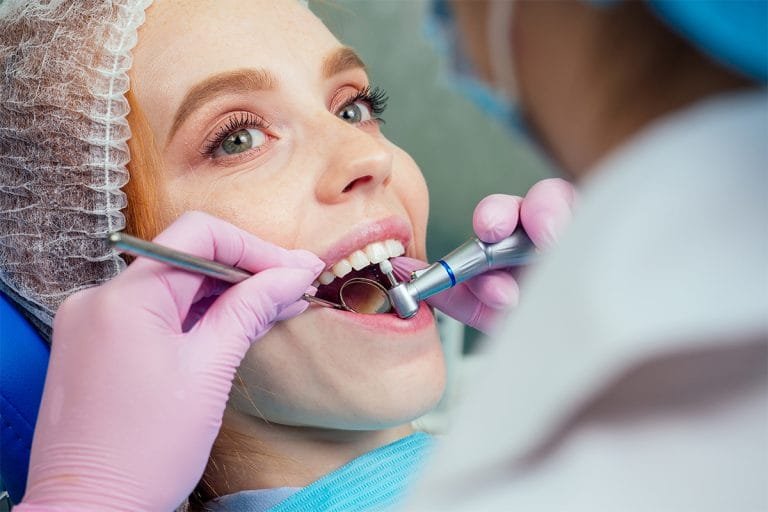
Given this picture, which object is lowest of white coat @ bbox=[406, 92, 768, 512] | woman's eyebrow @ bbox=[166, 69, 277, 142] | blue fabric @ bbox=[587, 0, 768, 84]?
white coat @ bbox=[406, 92, 768, 512]

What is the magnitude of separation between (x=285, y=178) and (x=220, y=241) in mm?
196

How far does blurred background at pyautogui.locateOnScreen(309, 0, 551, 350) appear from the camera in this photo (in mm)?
2086

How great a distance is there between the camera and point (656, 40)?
47 cm

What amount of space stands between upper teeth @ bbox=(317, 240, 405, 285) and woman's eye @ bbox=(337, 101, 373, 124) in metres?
0.27

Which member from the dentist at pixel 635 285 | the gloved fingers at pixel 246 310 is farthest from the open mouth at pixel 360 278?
the dentist at pixel 635 285

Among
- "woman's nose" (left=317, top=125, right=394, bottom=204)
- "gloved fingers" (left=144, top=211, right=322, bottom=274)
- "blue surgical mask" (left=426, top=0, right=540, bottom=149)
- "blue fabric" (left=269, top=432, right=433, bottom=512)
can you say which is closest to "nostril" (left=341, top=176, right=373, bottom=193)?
"woman's nose" (left=317, top=125, right=394, bottom=204)

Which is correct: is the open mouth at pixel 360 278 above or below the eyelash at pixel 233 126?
below

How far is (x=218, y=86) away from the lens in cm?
122

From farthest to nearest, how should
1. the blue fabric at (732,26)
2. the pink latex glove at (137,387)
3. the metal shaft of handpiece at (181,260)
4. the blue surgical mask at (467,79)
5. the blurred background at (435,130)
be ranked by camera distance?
the blurred background at (435,130)
the pink latex glove at (137,387)
the metal shaft of handpiece at (181,260)
the blue surgical mask at (467,79)
the blue fabric at (732,26)

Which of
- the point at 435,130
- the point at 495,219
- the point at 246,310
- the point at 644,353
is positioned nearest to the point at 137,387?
the point at 246,310

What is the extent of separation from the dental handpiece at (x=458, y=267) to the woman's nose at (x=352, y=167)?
6.1 inches

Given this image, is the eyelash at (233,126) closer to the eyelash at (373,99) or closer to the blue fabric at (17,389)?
the eyelash at (373,99)

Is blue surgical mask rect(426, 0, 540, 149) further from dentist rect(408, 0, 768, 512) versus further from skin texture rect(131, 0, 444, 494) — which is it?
skin texture rect(131, 0, 444, 494)

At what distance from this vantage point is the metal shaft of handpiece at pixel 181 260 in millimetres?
841
